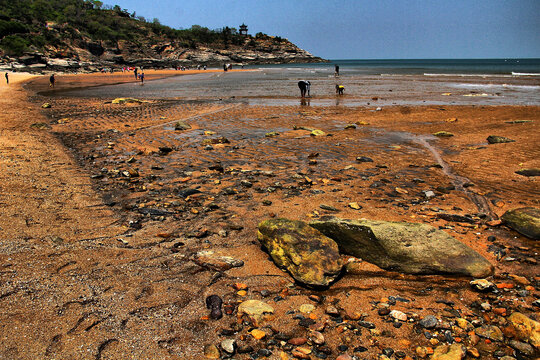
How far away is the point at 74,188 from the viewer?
21.0 ft

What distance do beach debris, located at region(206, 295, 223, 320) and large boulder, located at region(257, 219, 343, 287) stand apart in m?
0.89

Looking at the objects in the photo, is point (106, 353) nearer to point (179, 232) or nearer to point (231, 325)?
point (231, 325)

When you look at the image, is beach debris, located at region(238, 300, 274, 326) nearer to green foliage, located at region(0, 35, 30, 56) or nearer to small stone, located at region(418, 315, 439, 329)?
small stone, located at region(418, 315, 439, 329)

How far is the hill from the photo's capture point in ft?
227

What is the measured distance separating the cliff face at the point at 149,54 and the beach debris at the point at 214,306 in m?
70.5

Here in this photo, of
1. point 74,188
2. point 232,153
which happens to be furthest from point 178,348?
point 232,153

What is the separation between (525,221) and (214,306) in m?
4.57

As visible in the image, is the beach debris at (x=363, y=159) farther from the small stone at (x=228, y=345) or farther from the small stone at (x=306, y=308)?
the small stone at (x=228, y=345)

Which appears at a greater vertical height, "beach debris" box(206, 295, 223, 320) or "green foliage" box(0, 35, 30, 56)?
"green foliage" box(0, 35, 30, 56)

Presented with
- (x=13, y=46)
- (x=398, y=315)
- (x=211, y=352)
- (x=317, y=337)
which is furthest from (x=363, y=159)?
(x=13, y=46)

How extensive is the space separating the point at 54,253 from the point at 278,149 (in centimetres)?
662

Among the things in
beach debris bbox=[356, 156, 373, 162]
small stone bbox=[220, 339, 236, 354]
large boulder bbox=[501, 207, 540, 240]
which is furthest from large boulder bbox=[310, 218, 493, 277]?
beach debris bbox=[356, 156, 373, 162]

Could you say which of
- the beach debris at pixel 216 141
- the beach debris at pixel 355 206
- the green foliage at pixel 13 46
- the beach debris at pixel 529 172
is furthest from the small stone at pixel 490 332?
the green foliage at pixel 13 46

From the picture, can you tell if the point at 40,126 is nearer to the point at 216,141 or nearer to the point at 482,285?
the point at 216,141
